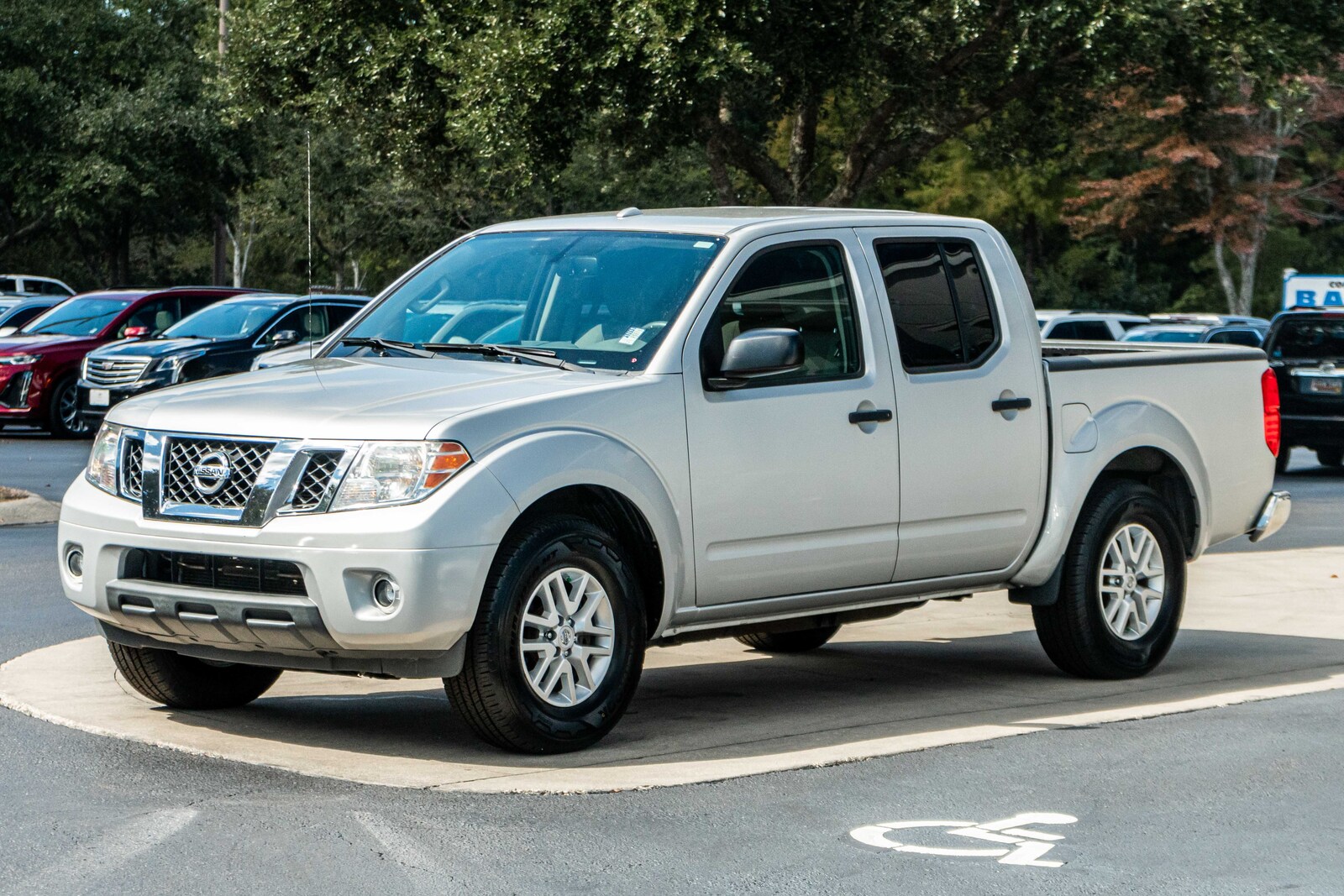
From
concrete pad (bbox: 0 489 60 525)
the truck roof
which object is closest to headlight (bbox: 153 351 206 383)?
concrete pad (bbox: 0 489 60 525)

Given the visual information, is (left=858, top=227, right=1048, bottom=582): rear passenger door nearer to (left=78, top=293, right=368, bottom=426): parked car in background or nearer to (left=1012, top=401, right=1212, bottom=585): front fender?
(left=1012, top=401, right=1212, bottom=585): front fender

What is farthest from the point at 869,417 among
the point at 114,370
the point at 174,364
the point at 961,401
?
the point at 114,370

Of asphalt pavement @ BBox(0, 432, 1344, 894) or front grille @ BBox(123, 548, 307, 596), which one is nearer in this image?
asphalt pavement @ BBox(0, 432, 1344, 894)

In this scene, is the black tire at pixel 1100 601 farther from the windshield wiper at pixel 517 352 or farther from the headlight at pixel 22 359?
the headlight at pixel 22 359

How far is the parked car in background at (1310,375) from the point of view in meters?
21.6

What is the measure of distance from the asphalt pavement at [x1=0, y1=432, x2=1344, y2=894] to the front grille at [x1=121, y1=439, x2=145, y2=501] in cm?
88

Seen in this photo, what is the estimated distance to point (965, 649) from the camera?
9.48 metres

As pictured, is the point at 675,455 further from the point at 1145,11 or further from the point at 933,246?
the point at 1145,11

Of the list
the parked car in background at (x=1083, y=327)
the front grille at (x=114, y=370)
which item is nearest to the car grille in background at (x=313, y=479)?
the front grille at (x=114, y=370)

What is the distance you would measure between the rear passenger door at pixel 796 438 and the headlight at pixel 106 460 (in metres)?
2.00

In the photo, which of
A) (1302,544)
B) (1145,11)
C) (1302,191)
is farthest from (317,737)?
(1302,191)

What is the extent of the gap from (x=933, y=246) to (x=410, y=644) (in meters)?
3.01

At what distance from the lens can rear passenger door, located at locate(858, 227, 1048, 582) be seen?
7.59 m

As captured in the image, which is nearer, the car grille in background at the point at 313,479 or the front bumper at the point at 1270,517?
the car grille in background at the point at 313,479
